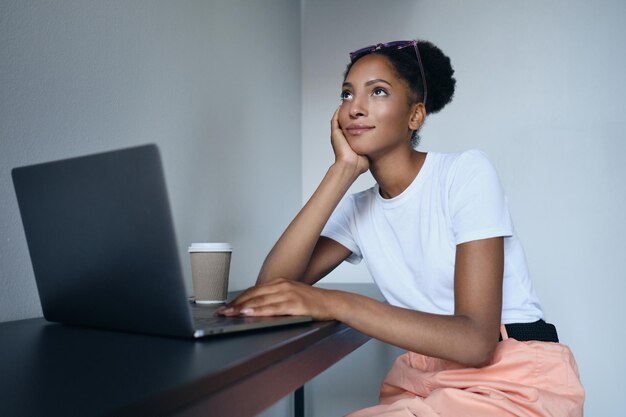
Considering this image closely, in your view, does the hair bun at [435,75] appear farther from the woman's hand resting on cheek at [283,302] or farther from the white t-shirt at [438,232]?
the woman's hand resting on cheek at [283,302]

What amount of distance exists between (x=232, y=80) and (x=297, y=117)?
2.07 ft

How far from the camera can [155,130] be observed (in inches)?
47.0

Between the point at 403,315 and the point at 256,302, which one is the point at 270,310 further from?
the point at 403,315

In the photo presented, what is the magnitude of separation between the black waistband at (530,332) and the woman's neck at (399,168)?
0.38 m

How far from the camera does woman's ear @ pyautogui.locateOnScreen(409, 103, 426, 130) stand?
48.7 inches

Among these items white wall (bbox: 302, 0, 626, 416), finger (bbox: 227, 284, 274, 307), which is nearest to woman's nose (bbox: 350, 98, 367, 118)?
finger (bbox: 227, 284, 274, 307)

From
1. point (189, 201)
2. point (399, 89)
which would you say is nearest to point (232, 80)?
point (189, 201)

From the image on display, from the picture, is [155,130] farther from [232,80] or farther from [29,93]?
[232,80]

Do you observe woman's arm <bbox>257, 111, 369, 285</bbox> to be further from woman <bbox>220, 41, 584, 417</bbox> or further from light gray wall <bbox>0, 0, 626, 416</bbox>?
light gray wall <bbox>0, 0, 626, 416</bbox>

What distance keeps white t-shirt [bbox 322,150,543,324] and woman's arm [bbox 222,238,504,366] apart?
0.13 meters

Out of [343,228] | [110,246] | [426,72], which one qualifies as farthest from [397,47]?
[110,246]

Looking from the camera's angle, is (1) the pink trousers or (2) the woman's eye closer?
(1) the pink trousers

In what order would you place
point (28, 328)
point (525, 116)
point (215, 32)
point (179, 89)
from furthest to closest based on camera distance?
point (525, 116) → point (215, 32) → point (179, 89) → point (28, 328)

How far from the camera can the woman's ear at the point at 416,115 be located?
124 cm
